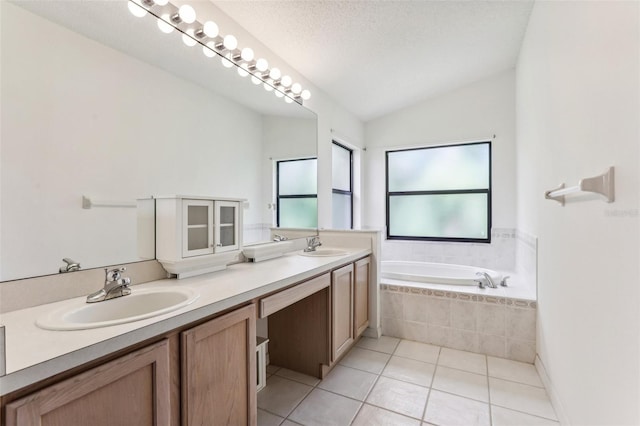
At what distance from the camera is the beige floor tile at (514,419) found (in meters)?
1.57

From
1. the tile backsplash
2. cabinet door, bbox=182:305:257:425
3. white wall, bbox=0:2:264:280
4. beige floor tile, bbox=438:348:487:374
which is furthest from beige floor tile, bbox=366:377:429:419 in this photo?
the tile backsplash

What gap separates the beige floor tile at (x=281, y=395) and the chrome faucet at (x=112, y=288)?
1.07 m

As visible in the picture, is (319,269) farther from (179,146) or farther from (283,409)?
(179,146)

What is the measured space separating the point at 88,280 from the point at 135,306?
0.70 feet

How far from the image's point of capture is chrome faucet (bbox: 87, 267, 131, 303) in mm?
1105

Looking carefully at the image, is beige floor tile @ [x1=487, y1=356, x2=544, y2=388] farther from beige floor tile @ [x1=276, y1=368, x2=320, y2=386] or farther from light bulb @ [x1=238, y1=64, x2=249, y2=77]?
light bulb @ [x1=238, y1=64, x2=249, y2=77]

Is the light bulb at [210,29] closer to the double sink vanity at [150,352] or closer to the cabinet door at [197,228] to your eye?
the cabinet door at [197,228]

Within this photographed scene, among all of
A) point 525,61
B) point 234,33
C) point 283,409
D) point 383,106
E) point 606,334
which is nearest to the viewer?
point 606,334

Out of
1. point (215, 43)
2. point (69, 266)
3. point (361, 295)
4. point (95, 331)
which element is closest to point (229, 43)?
point (215, 43)

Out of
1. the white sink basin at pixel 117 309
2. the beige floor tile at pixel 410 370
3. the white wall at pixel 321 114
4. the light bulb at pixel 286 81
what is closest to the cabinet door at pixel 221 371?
the white sink basin at pixel 117 309

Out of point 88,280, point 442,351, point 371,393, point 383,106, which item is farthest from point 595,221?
point 383,106

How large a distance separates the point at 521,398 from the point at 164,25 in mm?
2871

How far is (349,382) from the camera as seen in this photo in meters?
1.97

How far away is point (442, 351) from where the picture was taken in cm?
240
